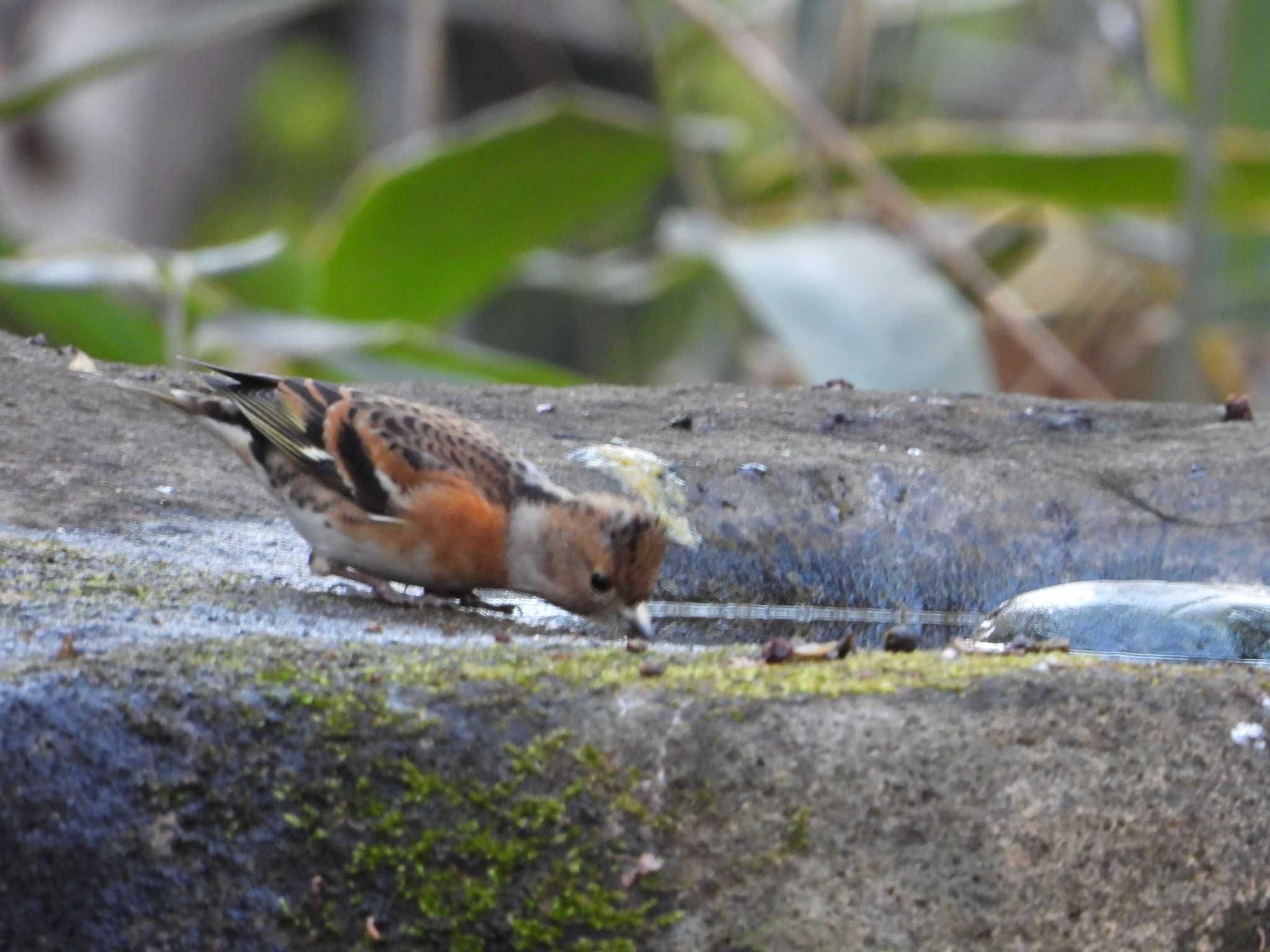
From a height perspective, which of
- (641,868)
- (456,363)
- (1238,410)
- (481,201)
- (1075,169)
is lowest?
(641,868)

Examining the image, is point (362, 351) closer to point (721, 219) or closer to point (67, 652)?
point (721, 219)

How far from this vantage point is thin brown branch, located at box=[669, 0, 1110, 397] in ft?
26.3

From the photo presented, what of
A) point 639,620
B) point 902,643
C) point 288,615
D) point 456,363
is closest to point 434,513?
point 639,620

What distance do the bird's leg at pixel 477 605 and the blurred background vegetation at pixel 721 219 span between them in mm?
2888

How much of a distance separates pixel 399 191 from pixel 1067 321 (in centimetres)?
428

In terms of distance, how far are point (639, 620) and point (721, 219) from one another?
5813mm

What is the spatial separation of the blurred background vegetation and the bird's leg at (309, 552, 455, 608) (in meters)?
2.95

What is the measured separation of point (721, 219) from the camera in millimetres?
9625

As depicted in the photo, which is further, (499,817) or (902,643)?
(902,643)

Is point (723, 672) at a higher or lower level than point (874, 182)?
lower

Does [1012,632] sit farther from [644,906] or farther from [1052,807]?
[644,906]

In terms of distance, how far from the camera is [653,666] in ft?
9.44

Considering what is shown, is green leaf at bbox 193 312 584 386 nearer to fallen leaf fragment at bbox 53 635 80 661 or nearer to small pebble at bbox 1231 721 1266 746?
fallen leaf fragment at bbox 53 635 80 661

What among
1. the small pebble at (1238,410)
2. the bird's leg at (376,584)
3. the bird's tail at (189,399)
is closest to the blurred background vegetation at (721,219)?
the small pebble at (1238,410)
